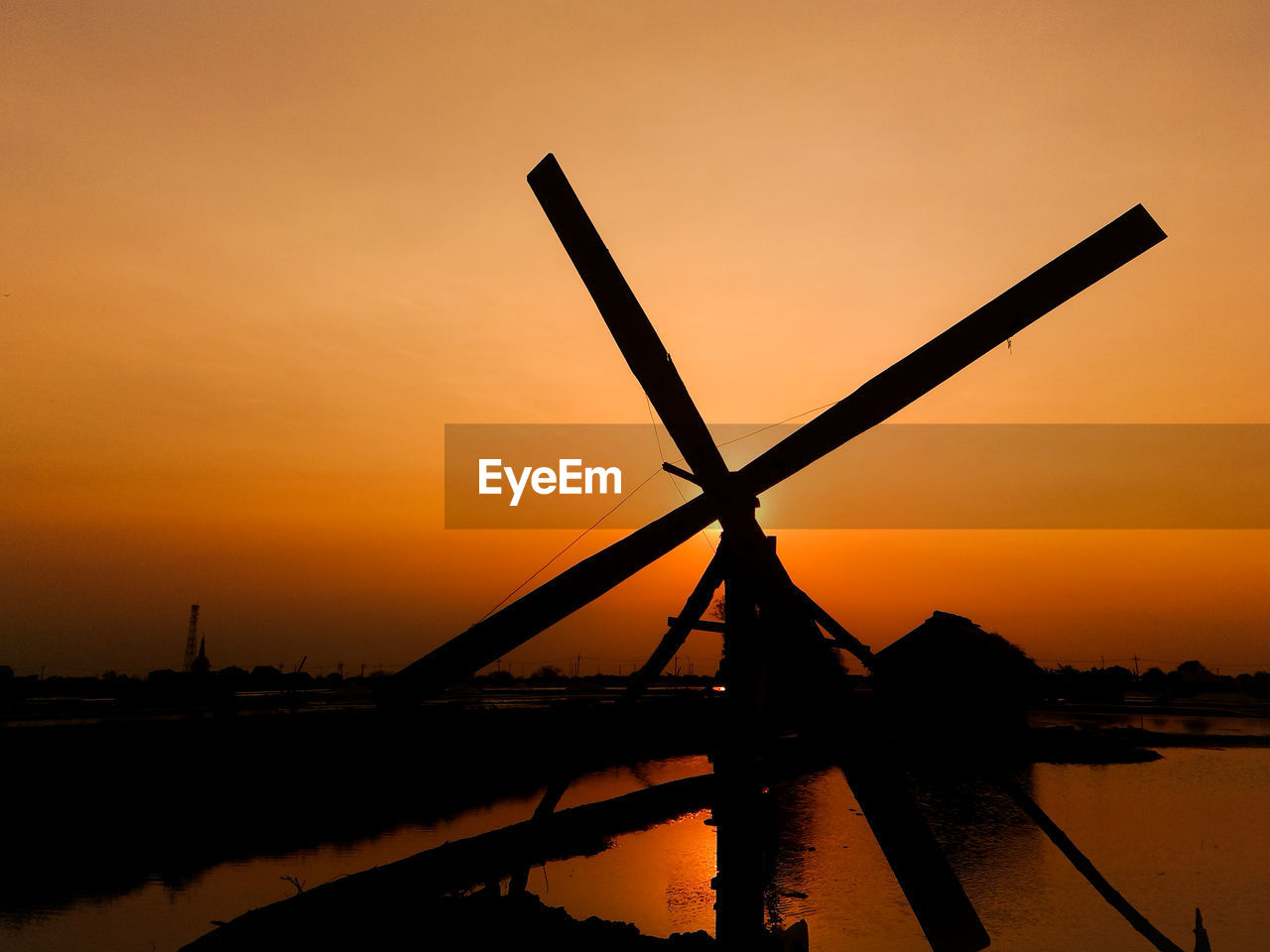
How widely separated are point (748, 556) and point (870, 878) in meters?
19.4

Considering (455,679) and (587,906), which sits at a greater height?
(455,679)

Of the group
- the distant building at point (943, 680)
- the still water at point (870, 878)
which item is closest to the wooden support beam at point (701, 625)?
the distant building at point (943, 680)

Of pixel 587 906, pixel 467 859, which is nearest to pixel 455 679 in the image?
pixel 467 859

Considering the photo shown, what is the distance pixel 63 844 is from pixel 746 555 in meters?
22.9

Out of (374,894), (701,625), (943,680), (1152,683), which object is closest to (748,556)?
(701,625)

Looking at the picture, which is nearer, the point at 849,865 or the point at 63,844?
the point at 63,844

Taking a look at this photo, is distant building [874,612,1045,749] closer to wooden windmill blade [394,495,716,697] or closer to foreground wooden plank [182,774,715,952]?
wooden windmill blade [394,495,716,697]

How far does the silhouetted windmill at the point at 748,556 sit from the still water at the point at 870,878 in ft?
37.6

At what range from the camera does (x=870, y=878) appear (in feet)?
71.8

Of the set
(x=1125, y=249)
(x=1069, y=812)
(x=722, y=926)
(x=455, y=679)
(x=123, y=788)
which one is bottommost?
(x=1069, y=812)

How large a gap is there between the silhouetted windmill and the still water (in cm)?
1145

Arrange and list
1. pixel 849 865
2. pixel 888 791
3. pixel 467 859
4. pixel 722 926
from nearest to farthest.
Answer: pixel 467 859
pixel 888 791
pixel 722 926
pixel 849 865

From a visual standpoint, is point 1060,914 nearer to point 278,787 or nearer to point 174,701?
point 278,787

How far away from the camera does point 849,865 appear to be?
2297 cm
